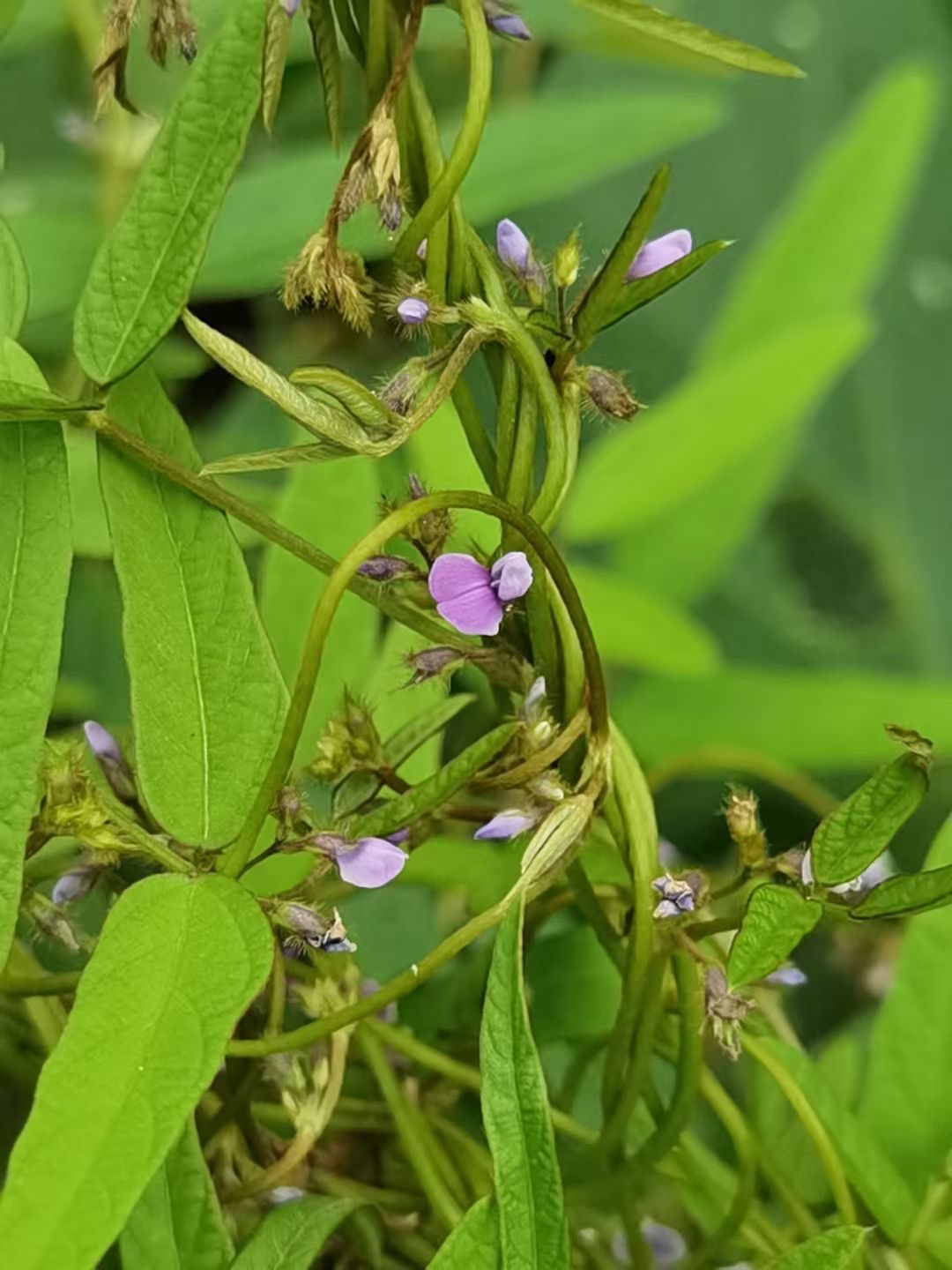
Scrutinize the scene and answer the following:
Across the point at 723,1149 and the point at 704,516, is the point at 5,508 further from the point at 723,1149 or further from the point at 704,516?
the point at 704,516

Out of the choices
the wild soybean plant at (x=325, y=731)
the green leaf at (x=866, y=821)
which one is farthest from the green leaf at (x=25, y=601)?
the green leaf at (x=866, y=821)

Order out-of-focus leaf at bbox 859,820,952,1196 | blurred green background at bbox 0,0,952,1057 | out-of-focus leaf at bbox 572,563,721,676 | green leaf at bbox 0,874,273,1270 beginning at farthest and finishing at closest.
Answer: out-of-focus leaf at bbox 572,563,721,676 < blurred green background at bbox 0,0,952,1057 < out-of-focus leaf at bbox 859,820,952,1196 < green leaf at bbox 0,874,273,1270

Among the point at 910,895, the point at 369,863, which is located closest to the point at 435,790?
the point at 369,863

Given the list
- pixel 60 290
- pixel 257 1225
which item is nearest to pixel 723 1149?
pixel 257 1225

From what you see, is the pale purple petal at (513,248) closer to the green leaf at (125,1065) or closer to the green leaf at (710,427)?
the green leaf at (125,1065)

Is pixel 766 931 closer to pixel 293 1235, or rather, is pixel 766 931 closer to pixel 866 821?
pixel 866 821

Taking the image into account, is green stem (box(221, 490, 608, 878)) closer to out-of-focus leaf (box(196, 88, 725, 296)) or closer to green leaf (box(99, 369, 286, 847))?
green leaf (box(99, 369, 286, 847))

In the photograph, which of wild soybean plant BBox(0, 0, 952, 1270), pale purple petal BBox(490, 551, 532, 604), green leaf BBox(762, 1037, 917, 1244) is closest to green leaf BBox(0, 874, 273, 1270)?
wild soybean plant BBox(0, 0, 952, 1270)
